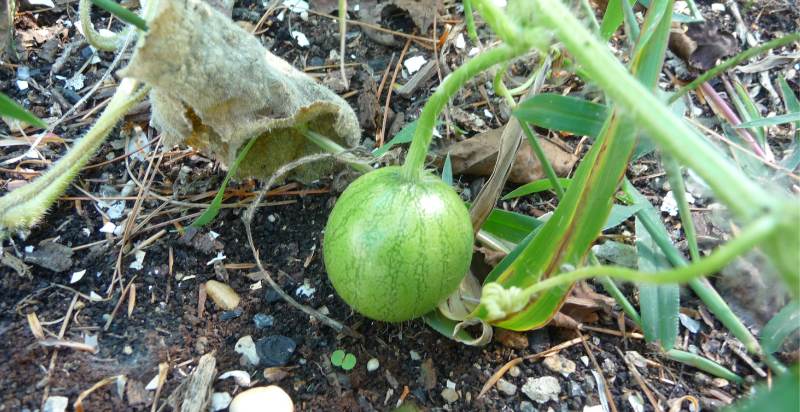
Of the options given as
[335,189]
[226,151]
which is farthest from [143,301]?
[335,189]

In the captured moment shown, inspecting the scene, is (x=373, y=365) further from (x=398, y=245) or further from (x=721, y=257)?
(x=721, y=257)

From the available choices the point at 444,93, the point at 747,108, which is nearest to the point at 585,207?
the point at 444,93

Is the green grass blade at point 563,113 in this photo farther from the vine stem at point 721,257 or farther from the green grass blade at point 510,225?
the vine stem at point 721,257

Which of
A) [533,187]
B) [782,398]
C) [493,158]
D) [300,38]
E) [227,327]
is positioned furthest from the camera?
[300,38]

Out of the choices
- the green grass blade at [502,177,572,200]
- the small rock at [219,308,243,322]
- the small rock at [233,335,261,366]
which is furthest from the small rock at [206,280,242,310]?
the green grass blade at [502,177,572,200]

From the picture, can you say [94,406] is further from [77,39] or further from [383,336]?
[77,39]

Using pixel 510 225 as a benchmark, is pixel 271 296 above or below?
below
